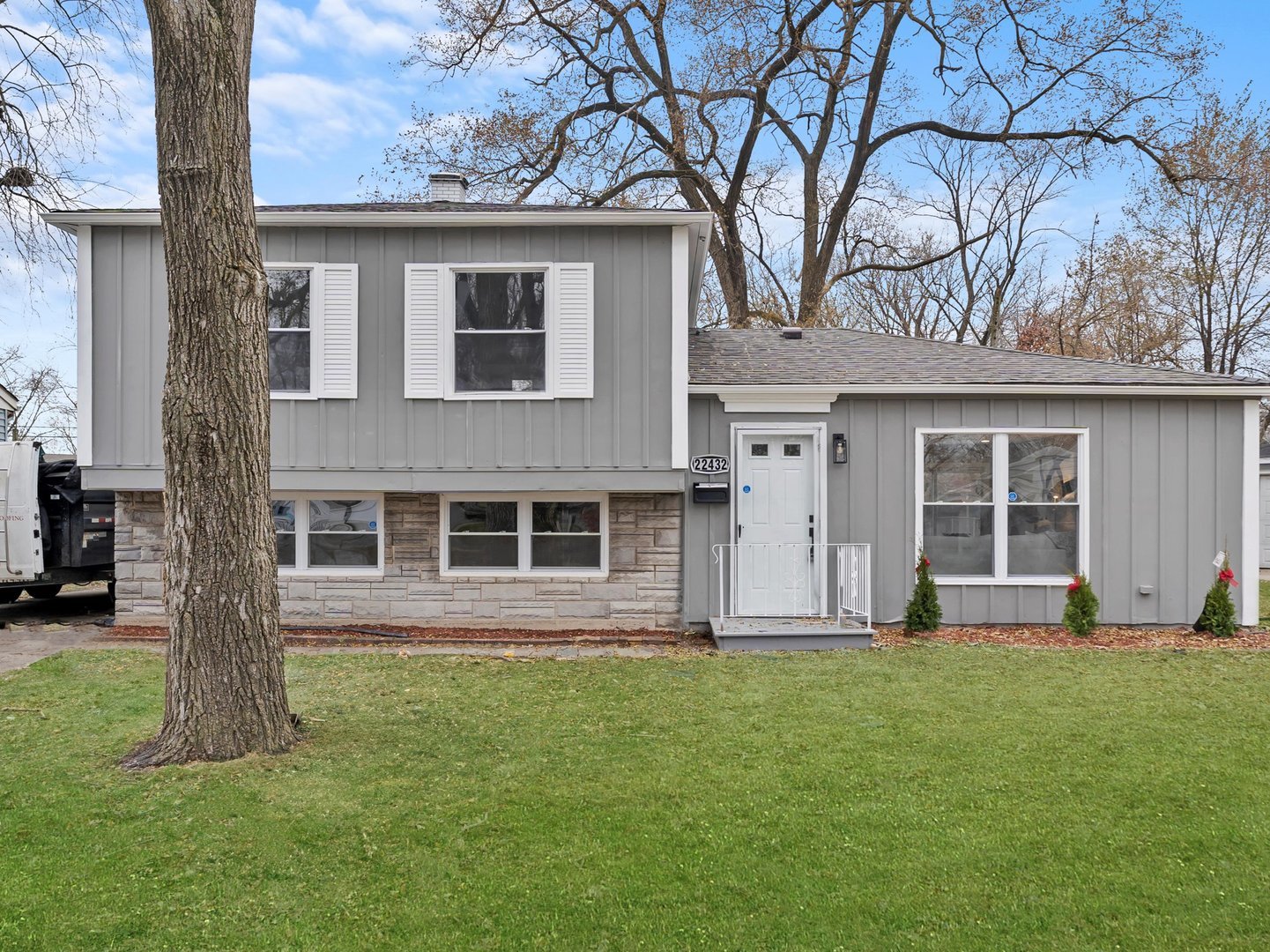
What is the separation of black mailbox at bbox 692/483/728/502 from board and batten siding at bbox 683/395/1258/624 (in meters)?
0.38

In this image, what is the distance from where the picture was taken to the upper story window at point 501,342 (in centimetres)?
832

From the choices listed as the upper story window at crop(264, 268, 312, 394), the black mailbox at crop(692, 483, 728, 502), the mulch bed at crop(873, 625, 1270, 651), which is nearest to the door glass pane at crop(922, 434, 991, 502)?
the mulch bed at crop(873, 625, 1270, 651)

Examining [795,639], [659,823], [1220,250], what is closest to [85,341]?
[795,639]

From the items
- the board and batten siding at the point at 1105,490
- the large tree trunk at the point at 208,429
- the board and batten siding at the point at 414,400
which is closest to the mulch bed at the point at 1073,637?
the board and batten siding at the point at 1105,490

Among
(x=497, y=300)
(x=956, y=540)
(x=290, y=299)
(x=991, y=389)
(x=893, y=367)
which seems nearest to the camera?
(x=497, y=300)

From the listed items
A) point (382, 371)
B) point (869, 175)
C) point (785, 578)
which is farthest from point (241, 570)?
point (869, 175)

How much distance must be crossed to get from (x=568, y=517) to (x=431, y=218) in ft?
10.8

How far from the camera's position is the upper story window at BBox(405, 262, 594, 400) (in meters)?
8.25

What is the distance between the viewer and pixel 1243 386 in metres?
8.57

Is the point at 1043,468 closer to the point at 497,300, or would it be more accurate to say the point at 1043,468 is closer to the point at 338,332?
the point at 497,300

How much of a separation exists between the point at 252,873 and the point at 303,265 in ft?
21.5

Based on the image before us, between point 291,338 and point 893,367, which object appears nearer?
point 291,338

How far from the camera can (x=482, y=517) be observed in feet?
29.2

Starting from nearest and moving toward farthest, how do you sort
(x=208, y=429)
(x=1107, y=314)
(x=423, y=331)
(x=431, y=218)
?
(x=208, y=429) < (x=431, y=218) < (x=423, y=331) < (x=1107, y=314)
